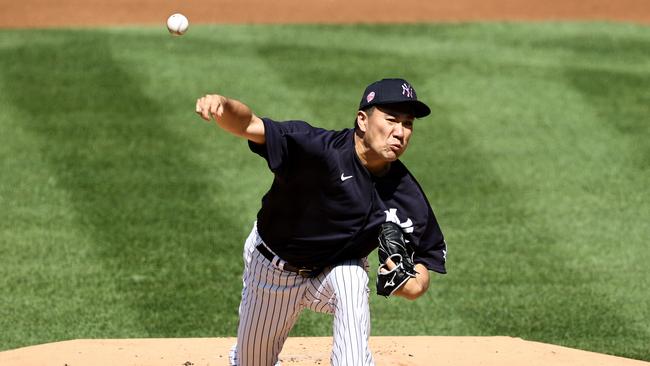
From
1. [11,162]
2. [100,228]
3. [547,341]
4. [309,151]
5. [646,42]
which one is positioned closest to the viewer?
[309,151]

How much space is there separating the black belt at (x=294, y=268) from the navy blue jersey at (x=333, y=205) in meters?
0.04

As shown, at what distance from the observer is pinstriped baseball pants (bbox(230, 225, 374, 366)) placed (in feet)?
19.5

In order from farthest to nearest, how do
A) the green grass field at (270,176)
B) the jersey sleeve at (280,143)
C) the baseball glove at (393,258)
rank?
the green grass field at (270,176) → the baseball glove at (393,258) → the jersey sleeve at (280,143)

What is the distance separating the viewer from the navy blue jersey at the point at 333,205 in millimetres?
5996

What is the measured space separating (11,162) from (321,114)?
3.07 metres

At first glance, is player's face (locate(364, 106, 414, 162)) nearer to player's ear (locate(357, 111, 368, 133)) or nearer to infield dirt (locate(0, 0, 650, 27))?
player's ear (locate(357, 111, 368, 133))

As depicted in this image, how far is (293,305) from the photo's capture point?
6410mm

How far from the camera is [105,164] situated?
11.2 metres

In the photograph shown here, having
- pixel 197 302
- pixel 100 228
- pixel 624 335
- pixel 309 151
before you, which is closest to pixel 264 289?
pixel 309 151

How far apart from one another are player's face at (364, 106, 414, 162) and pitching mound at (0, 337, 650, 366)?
1.93 m

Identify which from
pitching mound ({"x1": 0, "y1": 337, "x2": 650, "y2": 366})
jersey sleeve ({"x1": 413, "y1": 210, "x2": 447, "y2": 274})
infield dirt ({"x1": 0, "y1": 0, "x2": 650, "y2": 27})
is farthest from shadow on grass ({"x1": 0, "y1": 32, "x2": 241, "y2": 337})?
jersey sleeve ({"x1": 413, "y1": 210, "x2": 447, "y2": 274})

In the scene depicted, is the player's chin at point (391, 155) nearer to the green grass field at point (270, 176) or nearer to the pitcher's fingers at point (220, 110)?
the pitcher's fingers at point (220, 110)

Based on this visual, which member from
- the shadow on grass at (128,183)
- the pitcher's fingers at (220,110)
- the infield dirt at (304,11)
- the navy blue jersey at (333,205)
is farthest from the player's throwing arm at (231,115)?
→ the infield dirt at (304,11)

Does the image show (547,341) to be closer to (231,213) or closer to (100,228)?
(231,213)
